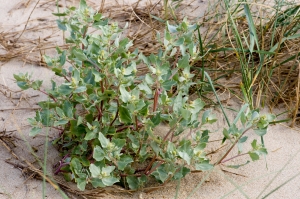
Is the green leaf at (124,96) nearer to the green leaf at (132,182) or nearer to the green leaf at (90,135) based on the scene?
the green leaf at (90,135)

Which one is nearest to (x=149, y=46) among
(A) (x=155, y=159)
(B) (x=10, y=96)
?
(B) (x=10, y=96)

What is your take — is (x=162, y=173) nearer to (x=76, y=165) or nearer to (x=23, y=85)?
(x=76, y=165)

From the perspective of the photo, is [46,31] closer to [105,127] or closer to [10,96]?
[10,96]

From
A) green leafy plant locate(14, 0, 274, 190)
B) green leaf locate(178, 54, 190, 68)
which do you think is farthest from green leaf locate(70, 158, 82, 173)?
green leaf locate(178, 54, 190, 68)

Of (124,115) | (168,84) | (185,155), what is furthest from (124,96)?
(185,155)

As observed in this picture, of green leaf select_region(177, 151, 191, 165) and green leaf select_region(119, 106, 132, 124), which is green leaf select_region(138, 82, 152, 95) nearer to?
green leaf select_region(119, 106, 132, 124)

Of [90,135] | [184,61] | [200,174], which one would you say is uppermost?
[184,61]
